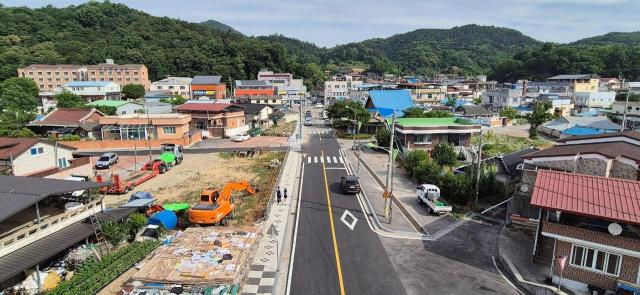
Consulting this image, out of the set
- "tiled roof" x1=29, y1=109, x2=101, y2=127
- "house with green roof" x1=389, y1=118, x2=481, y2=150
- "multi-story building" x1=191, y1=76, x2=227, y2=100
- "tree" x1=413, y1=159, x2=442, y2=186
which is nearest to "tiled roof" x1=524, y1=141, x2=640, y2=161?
"tree" x1=413, y1=159, x2=442, y2=186

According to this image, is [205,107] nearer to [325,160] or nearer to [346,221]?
[325,160]

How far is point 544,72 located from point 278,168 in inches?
6918

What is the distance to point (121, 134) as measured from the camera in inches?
2096

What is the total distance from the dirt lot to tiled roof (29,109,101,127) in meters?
22.3

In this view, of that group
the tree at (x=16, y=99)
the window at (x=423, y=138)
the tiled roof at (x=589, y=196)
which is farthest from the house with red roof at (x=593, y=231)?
the tree at (x=16, y=99)

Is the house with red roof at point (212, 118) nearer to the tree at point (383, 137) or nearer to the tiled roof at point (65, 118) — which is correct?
the tiled roof at point (65, 118)

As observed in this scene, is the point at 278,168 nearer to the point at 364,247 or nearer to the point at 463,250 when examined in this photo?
the point at 364,247

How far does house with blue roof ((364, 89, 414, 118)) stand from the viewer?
7206cm

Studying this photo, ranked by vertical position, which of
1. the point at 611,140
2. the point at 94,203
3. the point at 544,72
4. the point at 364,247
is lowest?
the point at 364,247

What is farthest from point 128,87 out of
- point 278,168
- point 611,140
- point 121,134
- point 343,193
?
point 611,140

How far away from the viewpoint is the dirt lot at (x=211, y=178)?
100.0 ft

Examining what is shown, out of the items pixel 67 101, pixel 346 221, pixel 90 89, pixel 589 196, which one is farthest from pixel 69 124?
pixel 589 196

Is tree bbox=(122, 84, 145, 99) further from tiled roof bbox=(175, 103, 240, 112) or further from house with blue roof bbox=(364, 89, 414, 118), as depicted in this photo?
house with blue roof bbox=(364, 89, 414, 118)

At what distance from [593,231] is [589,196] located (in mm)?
1780
